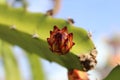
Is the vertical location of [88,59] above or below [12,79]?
below

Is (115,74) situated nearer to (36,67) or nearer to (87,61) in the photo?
(87,61)

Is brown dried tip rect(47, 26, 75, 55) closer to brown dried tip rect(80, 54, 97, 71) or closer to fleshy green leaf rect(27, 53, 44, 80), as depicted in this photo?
brown dried tip rect(80, 54, 97, 71)

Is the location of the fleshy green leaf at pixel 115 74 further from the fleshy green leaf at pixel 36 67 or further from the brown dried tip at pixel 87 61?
the fleshy green leaf at pixel 36 67

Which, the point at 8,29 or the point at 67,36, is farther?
the point at 8,29

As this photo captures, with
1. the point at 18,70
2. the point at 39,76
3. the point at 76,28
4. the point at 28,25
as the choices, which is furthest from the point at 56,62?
the point at 18,70

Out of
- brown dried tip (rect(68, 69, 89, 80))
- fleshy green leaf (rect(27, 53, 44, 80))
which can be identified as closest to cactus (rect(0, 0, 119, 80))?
brown dried tip (rect(68, 69, 89, 80))

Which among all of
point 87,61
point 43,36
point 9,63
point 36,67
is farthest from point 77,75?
point 9,63

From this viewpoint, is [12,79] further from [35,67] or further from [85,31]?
[85,31]
